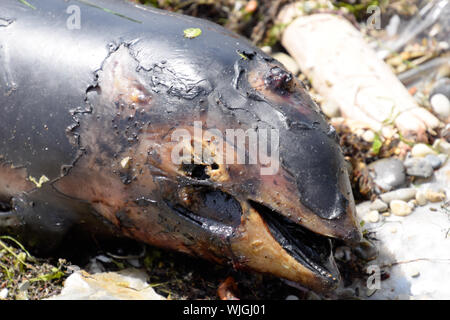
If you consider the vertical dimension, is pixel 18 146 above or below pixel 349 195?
below

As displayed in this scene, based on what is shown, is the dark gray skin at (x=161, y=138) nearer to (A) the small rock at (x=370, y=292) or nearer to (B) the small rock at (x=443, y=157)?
(A) the small rock at (x=370, y=292)

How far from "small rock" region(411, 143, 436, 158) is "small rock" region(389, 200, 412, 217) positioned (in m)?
0.54

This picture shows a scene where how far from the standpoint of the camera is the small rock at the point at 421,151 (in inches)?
176

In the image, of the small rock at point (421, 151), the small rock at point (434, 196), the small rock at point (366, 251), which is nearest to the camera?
the small rock at point (366, 251)

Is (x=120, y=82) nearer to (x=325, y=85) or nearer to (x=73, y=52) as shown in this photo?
(x=73, y=52)

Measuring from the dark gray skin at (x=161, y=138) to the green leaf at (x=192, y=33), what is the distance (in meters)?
0.04

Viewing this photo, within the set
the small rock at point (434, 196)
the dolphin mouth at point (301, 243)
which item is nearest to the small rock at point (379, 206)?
the small rock at point (434, 196)

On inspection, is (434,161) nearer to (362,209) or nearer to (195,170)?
(362,209)

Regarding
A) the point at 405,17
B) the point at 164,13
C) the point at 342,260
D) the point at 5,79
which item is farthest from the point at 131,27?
the point at 405,17

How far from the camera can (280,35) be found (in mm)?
5727

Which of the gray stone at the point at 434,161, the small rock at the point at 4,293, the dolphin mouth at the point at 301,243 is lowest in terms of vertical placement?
the small rock at the point at 4,293

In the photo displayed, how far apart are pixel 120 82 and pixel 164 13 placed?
2.02 feet

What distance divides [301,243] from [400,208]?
123 centimetres

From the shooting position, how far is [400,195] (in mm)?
4152
